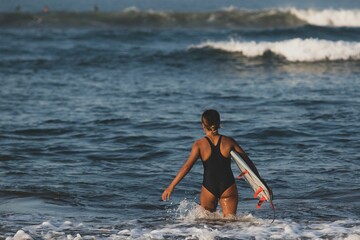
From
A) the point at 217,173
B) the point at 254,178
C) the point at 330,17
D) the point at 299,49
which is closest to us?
the point at 254,178

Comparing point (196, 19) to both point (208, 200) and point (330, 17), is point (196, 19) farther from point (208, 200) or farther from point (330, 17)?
point (208, 200)

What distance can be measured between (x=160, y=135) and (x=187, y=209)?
4598 mm

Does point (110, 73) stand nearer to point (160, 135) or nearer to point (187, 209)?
point (160, 135)

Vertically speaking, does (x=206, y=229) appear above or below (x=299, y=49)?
below

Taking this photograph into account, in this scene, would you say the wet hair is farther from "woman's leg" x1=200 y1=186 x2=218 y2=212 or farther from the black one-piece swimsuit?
"woman's leg" x1=200 y1=186 x2=218 y2=212

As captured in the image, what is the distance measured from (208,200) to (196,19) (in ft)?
94.8

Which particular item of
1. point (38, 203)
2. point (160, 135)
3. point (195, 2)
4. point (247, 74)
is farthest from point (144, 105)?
point (195, 2)

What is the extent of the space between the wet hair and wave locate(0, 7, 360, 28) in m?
27.0

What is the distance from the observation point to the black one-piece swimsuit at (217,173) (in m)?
8.38

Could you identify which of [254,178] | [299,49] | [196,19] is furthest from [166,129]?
[196,19]

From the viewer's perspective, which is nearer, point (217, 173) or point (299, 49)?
point (217, 173)

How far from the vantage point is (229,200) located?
8562 millimetres

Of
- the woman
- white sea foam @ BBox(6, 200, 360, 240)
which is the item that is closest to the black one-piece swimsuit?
the woman

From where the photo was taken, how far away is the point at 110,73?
21828 mm
